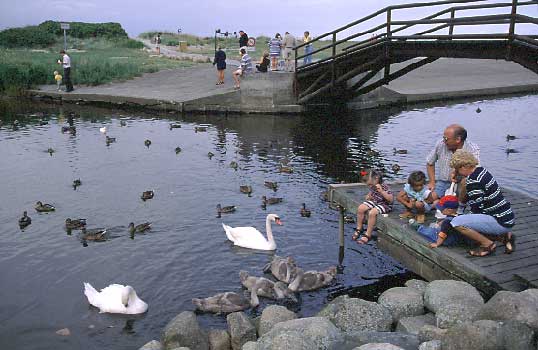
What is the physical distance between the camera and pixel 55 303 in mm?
10125

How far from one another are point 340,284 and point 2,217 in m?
9.26

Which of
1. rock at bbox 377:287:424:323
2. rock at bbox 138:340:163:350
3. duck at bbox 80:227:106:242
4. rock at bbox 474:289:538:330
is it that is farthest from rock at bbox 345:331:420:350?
duck at bbox 80:227:106:242

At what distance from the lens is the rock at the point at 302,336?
672 cm

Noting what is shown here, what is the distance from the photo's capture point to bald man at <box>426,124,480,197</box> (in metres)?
9.27

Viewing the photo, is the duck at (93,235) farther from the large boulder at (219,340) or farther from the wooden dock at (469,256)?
the wooden dock at (469,256)

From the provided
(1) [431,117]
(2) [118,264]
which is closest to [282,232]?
(2) [118,264]

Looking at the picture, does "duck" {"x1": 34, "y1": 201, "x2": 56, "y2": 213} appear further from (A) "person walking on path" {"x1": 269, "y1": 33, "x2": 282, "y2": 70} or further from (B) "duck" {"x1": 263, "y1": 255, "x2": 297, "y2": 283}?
(A) "person walking on path" {"x1": 269, "y1": 33, "x2": 282, "y2": 70}

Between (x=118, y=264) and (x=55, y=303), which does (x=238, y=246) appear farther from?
(x=55, y=303)

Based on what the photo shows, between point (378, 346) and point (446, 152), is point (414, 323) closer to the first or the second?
point (378, 346)

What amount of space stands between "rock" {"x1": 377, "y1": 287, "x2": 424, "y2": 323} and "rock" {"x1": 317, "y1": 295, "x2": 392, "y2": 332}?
0.81ft

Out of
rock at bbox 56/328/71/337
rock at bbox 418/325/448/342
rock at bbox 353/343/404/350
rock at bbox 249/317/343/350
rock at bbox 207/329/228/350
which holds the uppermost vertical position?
rock at bbox 353/343/404/350

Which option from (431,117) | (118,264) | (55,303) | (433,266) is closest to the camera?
(433,266)

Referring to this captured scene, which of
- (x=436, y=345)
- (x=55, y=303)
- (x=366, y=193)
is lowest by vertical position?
(x=55, y=303)

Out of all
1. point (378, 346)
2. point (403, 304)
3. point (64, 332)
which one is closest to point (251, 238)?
point (64, 332)
